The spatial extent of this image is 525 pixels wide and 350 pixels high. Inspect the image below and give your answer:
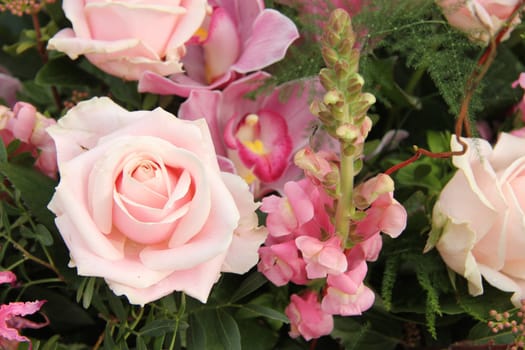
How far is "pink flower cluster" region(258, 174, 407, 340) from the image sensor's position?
535 mm

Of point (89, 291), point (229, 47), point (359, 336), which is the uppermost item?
point (229, 47)

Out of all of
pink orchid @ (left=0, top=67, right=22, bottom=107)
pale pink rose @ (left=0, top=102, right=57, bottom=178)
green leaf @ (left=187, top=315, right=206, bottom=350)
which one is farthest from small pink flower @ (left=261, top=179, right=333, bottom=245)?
pink orchid @ (left=0, top=67, right=22, bottom=107)

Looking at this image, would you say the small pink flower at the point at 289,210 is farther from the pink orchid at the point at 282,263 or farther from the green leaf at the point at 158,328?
the green leaf at the point at 158,328

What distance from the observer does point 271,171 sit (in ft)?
2.34

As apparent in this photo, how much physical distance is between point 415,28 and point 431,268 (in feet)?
0.78

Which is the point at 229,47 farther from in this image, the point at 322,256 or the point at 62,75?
the point at 322,256

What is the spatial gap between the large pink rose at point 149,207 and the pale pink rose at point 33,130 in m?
0.10

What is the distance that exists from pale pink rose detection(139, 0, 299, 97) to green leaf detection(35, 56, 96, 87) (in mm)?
119

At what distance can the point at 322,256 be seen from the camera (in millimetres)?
531

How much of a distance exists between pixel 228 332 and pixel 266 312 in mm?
39

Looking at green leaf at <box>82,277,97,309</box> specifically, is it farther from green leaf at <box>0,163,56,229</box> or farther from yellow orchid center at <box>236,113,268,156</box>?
yellow orchid center at <box>236,113,268,156</box>

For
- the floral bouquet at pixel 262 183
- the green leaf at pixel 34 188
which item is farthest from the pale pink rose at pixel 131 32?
the green leaf at pixel 34 188

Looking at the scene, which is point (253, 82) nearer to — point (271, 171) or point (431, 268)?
point (271, 171)

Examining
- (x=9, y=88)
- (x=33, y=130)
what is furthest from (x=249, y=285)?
(x=9, y=88)
